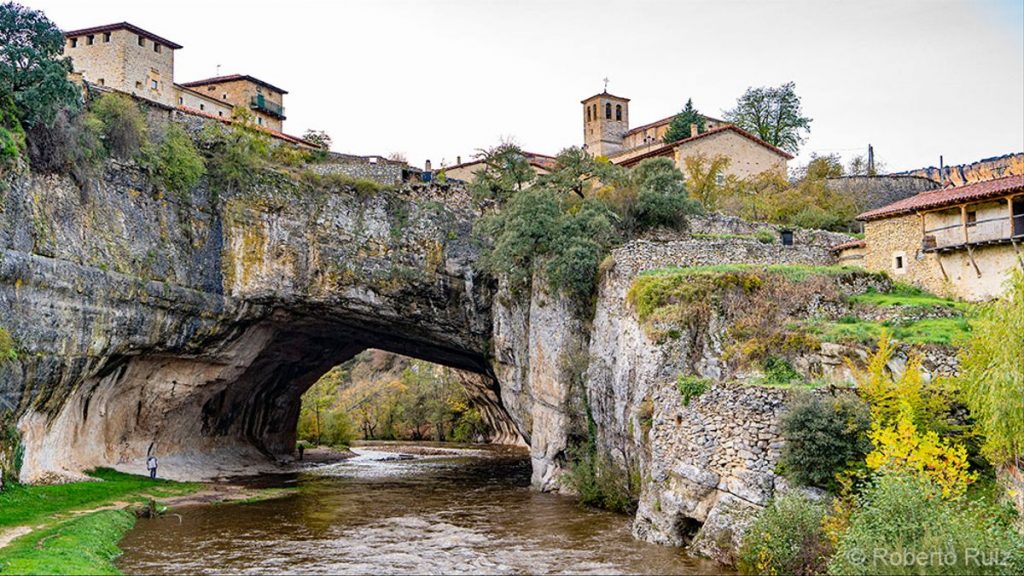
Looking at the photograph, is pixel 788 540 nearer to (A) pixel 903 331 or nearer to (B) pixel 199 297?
(A) pixel 903 331

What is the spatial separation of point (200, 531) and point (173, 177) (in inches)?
742

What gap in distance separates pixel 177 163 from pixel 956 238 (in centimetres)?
3223

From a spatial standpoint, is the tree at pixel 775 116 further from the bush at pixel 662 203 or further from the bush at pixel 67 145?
the bush at pixel 67 145

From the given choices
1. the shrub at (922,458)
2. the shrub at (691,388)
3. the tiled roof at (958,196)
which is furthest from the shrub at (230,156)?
the shrub at (922,458)

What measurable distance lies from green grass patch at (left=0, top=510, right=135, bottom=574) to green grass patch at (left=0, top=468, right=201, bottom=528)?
1.69 m

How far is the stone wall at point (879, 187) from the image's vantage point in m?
57.6

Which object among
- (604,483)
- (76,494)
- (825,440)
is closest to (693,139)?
(604,483)

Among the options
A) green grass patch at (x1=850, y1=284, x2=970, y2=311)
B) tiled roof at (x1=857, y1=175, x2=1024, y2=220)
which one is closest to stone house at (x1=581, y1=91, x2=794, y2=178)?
tiled roof at (x1=857, y1=175, x2=1024, y2=220)

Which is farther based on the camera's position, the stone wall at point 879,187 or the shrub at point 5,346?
the stone wall at point 879,187

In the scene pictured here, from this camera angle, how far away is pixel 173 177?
4100cm

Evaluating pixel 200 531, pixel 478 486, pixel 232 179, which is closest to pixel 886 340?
pixel 200 531

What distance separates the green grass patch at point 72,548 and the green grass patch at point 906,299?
23.6 metres

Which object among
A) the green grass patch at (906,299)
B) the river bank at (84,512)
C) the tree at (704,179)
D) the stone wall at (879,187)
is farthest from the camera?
the stone wall at (879,187)

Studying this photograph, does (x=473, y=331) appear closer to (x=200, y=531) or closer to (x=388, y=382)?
(x=200, y=531)
